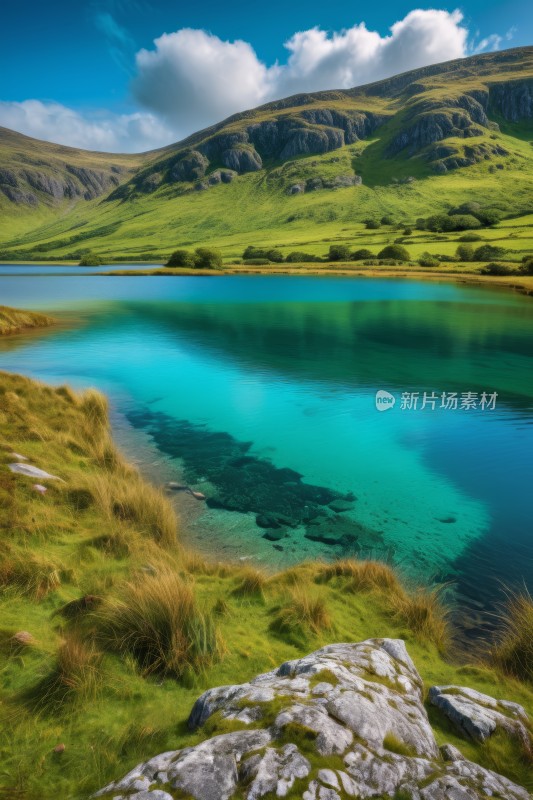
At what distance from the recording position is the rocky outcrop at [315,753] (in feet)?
10.6

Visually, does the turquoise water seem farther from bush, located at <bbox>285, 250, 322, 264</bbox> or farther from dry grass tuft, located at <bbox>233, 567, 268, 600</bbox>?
bush, located at <bbox>285, 250, 322, 264</bbox>

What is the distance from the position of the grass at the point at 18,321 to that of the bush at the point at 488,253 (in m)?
103

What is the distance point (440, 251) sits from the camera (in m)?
126

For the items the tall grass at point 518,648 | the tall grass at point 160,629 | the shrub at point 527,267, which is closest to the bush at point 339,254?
the shrub at point 527,267

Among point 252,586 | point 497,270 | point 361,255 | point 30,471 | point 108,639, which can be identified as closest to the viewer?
point 108,639

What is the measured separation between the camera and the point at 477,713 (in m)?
4.75

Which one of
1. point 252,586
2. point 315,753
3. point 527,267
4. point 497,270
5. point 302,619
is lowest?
point 252,586

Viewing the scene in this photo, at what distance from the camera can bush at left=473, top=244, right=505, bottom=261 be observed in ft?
351

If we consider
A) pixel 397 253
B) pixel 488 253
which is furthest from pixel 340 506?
pixel 397 253

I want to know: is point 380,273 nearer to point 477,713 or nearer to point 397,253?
point 397,253

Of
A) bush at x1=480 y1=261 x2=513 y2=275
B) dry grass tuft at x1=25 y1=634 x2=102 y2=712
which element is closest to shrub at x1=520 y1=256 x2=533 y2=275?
bush at x1=480 y1=261 x2=513 y2=275

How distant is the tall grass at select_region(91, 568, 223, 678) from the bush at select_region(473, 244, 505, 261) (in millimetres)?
121243

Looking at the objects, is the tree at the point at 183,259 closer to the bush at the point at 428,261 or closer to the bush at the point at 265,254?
the bush at the point at 265,254

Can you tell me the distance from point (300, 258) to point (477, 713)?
5573 inches
